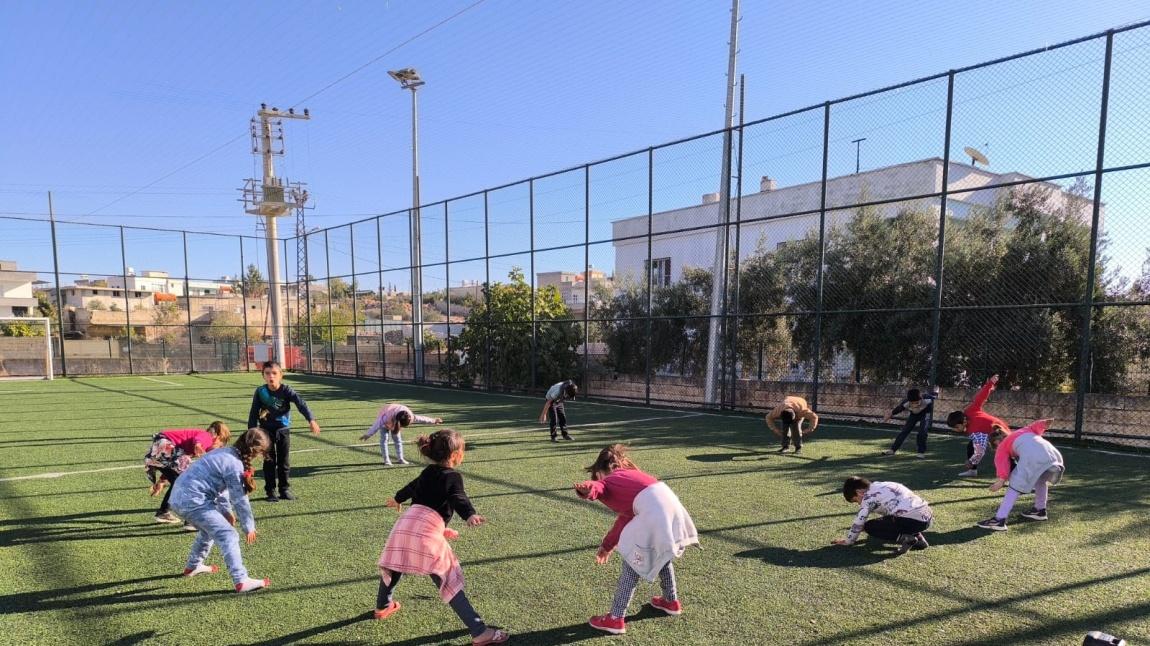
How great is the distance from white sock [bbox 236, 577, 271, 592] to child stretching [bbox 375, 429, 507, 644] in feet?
3.75

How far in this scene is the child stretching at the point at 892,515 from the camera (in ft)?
15.1

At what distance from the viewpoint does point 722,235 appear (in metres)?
14.0

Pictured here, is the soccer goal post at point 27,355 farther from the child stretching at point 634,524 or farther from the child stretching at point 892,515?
the child stretching at point 892,515

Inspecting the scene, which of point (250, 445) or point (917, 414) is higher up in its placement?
point (250, 445)

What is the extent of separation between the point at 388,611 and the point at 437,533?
0.80m

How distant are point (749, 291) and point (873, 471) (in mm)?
10119

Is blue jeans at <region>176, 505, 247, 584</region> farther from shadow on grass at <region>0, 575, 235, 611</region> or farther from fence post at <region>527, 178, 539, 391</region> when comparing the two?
fence post at <region>527, 178, 539, 391</region>

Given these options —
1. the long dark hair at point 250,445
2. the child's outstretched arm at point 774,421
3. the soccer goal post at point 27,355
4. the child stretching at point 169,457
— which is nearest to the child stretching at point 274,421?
the child stretching at point 169,457

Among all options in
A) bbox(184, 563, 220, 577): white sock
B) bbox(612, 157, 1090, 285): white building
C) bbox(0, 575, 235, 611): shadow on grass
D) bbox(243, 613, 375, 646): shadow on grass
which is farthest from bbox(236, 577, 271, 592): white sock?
bbox(612, 157, 1090, 285): white building

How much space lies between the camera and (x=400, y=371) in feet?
78.0

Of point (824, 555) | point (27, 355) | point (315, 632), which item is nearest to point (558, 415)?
point (824, 555)

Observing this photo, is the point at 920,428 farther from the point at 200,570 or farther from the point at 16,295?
the point at 16,295

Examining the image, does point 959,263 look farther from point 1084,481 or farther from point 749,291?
point 1084,481

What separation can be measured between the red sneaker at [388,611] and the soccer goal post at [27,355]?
2431cm
